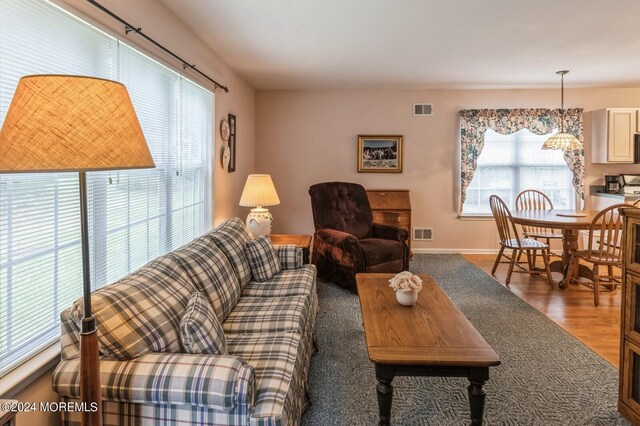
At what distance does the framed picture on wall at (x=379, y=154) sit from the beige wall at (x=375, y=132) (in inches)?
3.4

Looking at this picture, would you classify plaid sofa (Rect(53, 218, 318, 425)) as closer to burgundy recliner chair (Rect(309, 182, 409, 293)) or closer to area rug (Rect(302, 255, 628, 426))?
area rug (Rect(302, 255, 628, 426))

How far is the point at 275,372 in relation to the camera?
1514 mm

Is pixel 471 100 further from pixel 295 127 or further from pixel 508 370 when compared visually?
pixel 508 370

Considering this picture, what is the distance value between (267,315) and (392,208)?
3.17 metres

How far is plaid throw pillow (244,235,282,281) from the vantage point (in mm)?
2717

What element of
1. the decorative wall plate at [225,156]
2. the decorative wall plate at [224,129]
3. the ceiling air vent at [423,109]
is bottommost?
the decorative wall plate at [225,156]

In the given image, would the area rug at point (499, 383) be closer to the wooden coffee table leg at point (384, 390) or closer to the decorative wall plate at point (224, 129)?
the wooden coffee table leg at point (384, 390)

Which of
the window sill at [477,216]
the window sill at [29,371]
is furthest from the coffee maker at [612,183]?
the window sill at [29,371]

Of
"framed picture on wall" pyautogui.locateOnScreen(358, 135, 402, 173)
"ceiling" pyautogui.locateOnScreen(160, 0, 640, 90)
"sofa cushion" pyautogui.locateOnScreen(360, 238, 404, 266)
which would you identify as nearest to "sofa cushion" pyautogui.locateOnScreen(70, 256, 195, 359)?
"ceiling" pyautogui.locateOnScreen(160, 0, 640, 90)

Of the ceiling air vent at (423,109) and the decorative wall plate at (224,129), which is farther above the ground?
the ceiling air vent at (423,109)

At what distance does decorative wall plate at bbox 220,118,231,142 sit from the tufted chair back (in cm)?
109

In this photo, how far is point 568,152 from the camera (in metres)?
5.18

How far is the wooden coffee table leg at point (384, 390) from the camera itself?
63.1 inches

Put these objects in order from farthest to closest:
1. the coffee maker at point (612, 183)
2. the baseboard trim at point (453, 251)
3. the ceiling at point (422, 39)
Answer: the baseboard trim at point (453, 251)
the coffee maker at point (612, 183)
the ceiling at point (422, 39)
